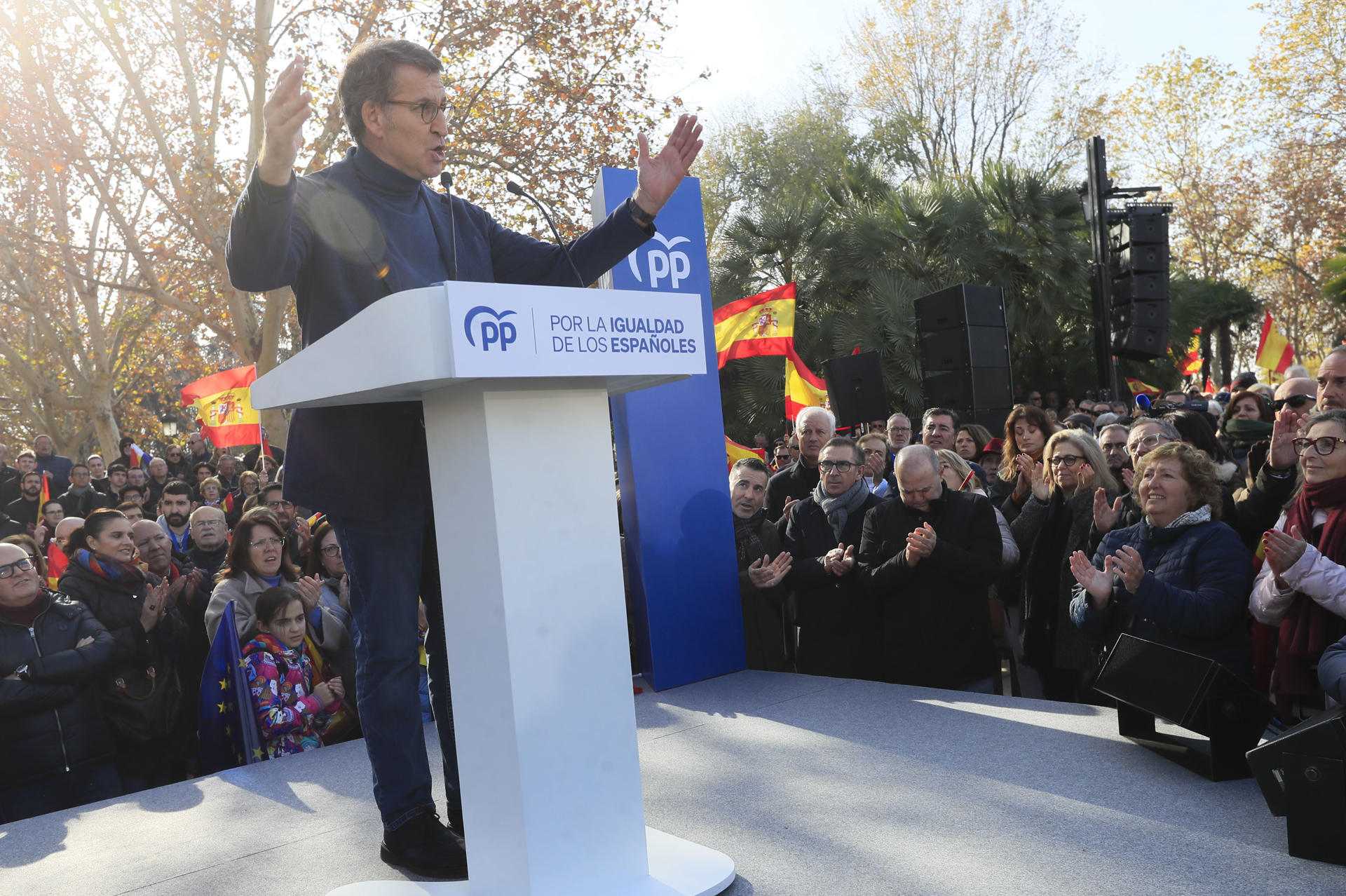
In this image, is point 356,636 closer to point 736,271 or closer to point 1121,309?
point 1121,309

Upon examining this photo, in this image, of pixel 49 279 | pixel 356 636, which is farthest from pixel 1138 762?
pixel 49 279

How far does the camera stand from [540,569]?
212 centimetres

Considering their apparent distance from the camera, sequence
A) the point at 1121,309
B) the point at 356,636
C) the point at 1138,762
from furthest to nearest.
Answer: the point at 1121,309
the point at 1138,762
the point at 356,636

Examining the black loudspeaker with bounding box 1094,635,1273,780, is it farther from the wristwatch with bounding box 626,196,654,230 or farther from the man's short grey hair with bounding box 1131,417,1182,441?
the man's short grey hair with bounding box 1131,417,1182,441

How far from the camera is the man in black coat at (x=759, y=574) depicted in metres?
4.97

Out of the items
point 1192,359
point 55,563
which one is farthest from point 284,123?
point 1192,359

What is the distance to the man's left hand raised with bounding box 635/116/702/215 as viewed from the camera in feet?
8.11

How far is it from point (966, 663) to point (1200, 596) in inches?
52.1

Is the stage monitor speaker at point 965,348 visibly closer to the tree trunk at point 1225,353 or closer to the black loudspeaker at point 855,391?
the black loudspeaker at point 855,391

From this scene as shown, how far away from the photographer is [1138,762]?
3023 mm

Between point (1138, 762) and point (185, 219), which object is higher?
point (185, 219)

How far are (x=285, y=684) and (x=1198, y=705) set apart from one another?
11.3 ft

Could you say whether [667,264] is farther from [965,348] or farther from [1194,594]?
[965,348]

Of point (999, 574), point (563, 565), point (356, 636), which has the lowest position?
point (999, 574)
